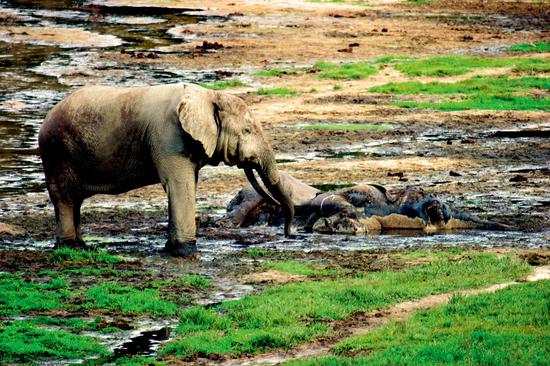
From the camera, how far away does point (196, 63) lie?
34969 mm

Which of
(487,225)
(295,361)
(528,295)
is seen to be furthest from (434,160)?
(295,361)

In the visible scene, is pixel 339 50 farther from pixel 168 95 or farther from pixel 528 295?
pixel 528 295

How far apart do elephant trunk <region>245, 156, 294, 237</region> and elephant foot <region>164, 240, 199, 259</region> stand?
1.44 m

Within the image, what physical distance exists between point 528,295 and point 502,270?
1.78 meters

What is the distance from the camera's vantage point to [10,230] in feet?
54.2

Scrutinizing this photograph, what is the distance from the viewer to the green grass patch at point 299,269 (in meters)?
13.9

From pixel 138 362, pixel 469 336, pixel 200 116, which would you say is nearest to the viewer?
pixel 138 362

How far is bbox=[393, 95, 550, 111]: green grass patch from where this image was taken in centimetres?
2753

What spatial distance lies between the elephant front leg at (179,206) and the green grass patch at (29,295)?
2060 millimetres

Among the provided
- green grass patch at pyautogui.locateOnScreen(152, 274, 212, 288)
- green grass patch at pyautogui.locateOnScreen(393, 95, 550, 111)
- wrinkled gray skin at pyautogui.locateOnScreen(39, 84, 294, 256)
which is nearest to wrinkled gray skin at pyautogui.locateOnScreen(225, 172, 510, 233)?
wrinkled gray skin at pyautogui.locateOnScreen(39, 84, 294, 256)

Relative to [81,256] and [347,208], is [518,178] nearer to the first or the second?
[347,208]

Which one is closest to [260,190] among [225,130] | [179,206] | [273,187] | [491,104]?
[273,187]

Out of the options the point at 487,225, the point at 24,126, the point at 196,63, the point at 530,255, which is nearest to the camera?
the point at 530,255

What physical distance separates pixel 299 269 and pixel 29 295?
3.19 meters
